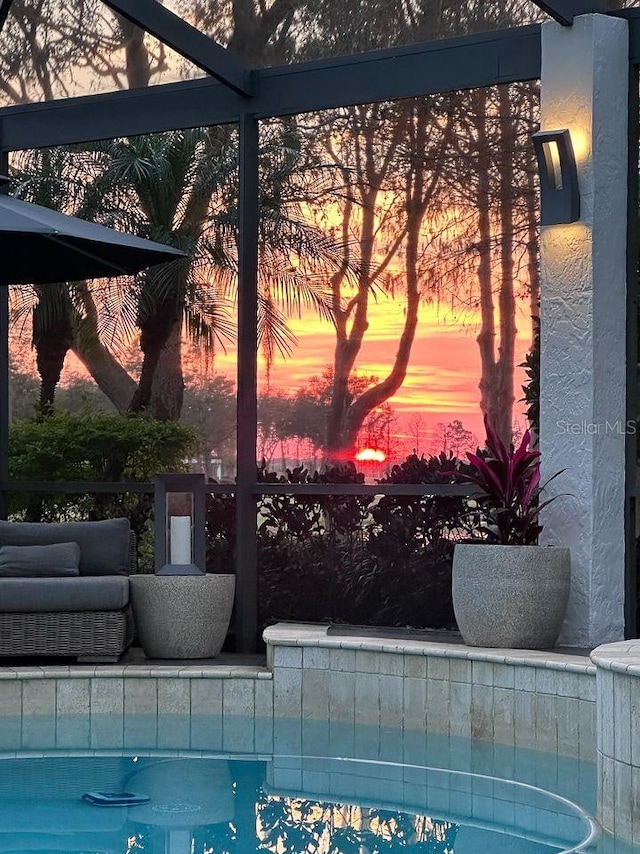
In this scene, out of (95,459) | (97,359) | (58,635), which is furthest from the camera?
(97,359)

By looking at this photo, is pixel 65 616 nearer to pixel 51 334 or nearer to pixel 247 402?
pixel 247 402

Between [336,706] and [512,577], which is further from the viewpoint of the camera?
[336,706]

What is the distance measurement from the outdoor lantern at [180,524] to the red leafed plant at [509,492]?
1426 millimetres

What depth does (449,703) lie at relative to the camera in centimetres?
594

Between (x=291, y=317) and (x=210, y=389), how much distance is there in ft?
2.23

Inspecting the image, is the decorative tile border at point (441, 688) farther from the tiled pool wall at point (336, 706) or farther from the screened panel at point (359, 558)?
the screened panel at point (359, 558)

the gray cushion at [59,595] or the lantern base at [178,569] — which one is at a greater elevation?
the lantern base at [178,569]

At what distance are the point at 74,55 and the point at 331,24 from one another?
192 cm

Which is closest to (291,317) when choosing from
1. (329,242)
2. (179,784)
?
(329,242)

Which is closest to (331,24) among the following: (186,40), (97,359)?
(186,40)

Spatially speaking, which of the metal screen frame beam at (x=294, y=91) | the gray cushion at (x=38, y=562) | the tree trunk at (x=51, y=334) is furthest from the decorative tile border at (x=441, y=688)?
the metal screen frame beam at (x=294, y=91)

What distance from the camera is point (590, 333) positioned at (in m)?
6.48

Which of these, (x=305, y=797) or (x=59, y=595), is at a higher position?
(x=59, y=595)

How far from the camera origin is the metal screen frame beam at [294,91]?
6.91 meters
